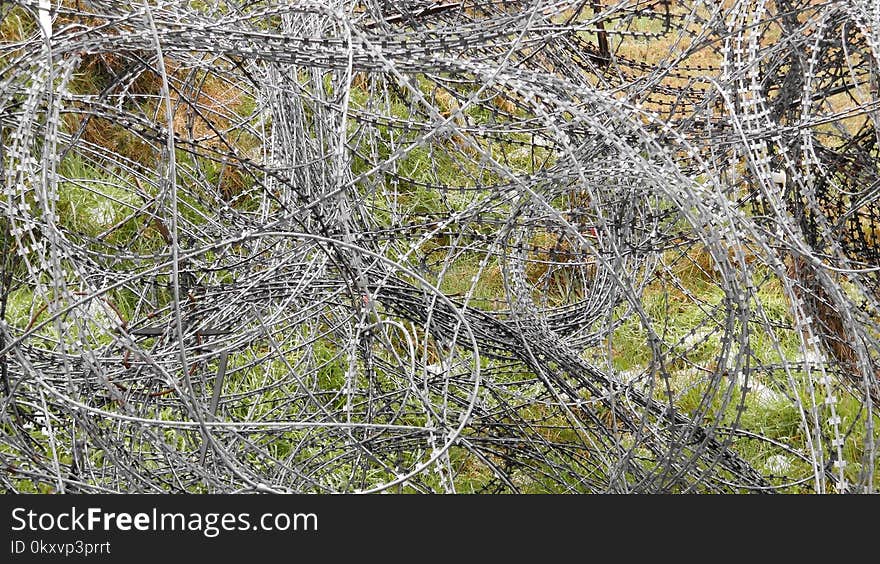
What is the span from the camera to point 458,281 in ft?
12.6

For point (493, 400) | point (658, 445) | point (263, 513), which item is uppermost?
point (493, 400)

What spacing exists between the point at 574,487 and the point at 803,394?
3.47ft

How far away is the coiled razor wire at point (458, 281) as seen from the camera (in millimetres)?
1693

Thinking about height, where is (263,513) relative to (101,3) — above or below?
below

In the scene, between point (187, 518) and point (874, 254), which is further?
point (874, 254)

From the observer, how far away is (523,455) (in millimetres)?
2562

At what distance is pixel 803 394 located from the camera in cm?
306

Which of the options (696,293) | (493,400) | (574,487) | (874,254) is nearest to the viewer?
(574,487)

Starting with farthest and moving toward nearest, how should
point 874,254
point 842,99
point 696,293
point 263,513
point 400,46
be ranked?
point 842,99 → point 696,293 → point 874,254 → point 400,46 → point 263,513

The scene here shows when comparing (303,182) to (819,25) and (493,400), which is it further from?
(819,25)

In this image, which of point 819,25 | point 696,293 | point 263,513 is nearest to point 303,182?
point 263,513

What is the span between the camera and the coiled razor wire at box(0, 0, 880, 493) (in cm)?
169

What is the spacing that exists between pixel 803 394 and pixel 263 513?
6.69 ft

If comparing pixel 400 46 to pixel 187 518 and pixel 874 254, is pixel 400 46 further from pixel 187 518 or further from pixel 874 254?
pixel 874 254
